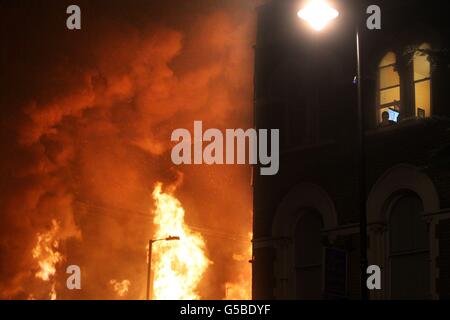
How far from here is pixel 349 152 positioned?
22.0 meters

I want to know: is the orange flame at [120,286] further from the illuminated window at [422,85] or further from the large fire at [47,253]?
the illuminated window at [422,85]

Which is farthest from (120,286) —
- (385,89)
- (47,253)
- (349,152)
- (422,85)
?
(422,85)

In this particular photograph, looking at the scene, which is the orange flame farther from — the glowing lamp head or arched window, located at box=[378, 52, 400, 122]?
the glowing lamp head

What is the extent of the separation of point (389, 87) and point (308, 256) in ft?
14.7

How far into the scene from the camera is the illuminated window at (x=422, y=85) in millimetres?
20844

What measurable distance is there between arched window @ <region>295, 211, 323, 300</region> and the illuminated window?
370 cm

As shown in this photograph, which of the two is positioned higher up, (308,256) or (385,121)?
(385,121)

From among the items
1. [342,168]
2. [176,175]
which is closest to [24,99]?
[176,175]

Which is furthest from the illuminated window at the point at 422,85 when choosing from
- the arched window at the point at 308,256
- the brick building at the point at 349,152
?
the arched window at the point at 308,256

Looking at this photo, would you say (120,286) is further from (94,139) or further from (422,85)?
(422,85)

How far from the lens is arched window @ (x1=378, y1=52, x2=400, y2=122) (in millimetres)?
21578

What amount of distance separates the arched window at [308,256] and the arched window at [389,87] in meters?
3.04
